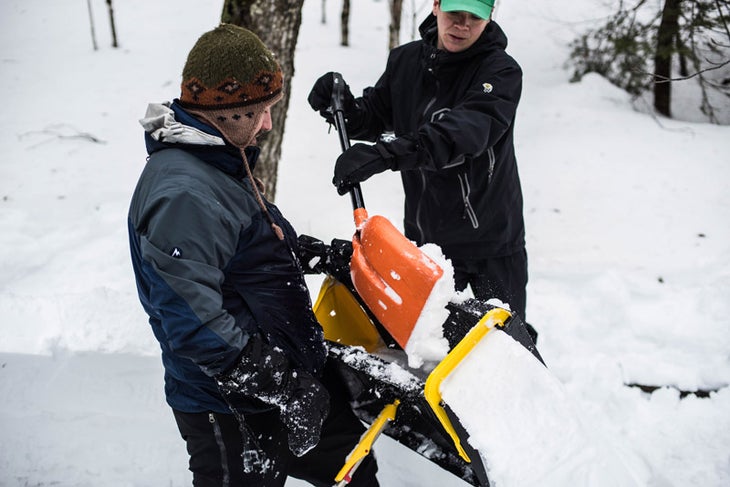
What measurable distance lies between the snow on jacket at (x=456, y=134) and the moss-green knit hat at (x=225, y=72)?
0.73m

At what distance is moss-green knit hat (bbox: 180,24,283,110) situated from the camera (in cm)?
154

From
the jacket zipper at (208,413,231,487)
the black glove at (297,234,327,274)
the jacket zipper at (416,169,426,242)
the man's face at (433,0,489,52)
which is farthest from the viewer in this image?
the jacket zipper at (416,169,426,242)

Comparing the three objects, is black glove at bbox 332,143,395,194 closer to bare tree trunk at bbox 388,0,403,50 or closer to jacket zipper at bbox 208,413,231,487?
jacket zipper at bbox 208,413,231,487

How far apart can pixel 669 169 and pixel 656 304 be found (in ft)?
7.68

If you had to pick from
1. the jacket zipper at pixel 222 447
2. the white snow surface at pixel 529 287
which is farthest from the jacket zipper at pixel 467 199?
the jacket zipper at pixel 222 447

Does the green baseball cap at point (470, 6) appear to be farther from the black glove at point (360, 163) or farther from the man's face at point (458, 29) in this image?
the black glove at point (360, 163)

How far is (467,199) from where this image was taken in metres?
2.61

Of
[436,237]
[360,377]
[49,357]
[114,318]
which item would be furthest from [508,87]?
[49,357]

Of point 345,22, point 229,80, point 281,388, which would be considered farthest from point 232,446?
point 345,22

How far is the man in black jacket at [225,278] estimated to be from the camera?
57.7 inches

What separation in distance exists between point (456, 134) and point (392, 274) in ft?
2.06

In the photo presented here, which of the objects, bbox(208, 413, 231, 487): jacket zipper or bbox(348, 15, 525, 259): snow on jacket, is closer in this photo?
bbox(208, 413, 231, 487): jacket zipper

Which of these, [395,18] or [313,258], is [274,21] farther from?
[395,18]

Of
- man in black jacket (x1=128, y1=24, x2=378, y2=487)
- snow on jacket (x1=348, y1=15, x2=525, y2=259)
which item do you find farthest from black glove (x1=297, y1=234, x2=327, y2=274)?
A: snow on jacket (x1=348, y1=15, x2=525, y2=259)
